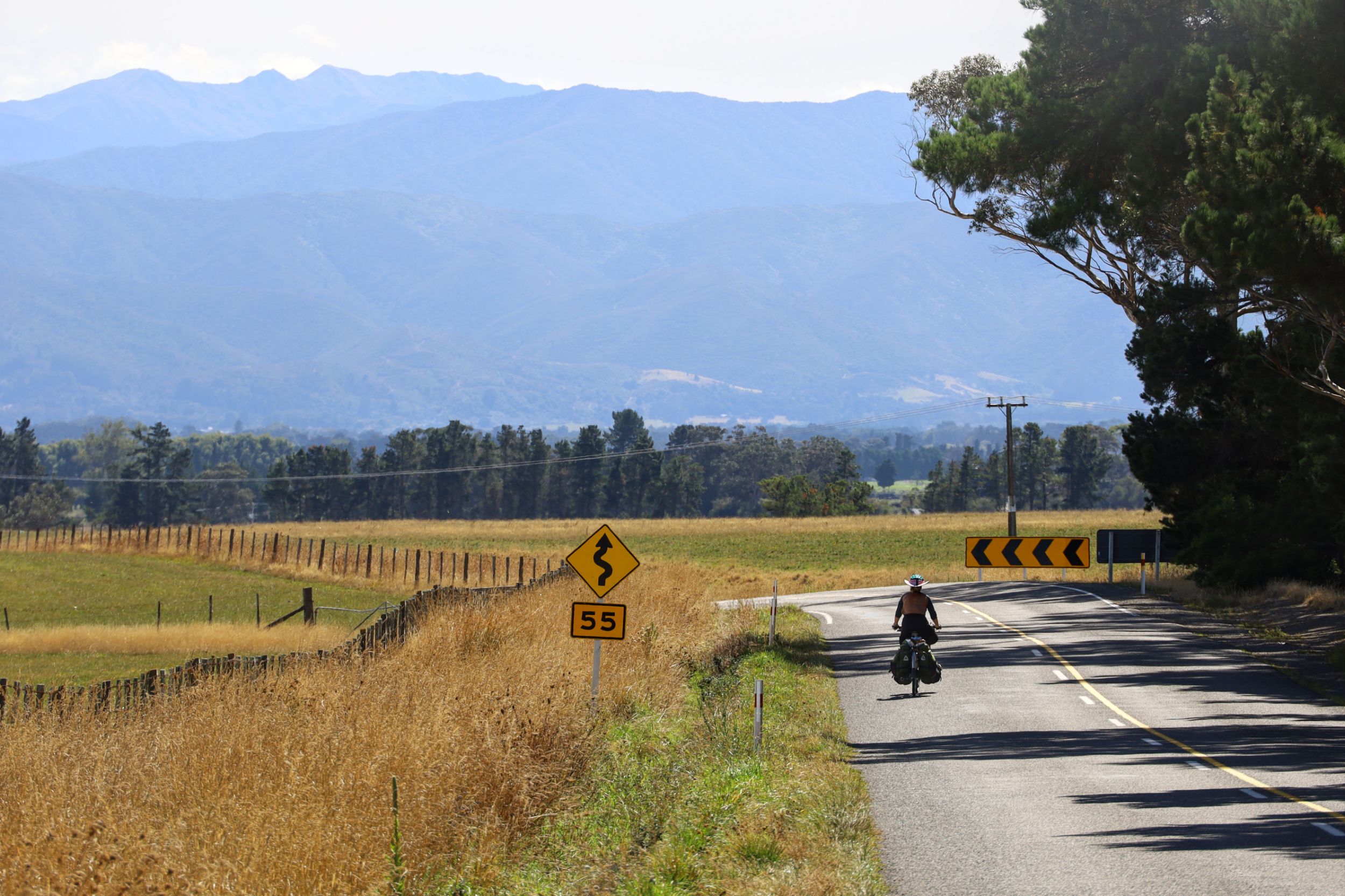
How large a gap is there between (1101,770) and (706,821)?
534cm

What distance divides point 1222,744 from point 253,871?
11.5 m

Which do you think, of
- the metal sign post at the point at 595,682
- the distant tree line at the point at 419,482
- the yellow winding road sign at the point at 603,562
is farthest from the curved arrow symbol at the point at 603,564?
the distant tree line at the point at 419,482

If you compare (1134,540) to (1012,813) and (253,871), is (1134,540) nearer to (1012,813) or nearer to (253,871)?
(1012,813)

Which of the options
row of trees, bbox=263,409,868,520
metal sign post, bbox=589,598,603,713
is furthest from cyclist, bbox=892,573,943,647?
row of trees, bbox=263,409,868,520

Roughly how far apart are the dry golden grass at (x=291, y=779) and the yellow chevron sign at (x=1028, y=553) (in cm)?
2946

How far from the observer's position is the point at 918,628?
71.5ft

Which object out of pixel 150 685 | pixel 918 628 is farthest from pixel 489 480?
pixel 150 685

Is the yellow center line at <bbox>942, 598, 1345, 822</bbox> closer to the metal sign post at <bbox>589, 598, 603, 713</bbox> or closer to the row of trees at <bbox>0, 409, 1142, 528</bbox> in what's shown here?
the metal sign post at <bbox>589, 598, 603, 713</bbox>

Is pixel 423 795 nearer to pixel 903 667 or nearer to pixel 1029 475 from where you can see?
pixel 903 667

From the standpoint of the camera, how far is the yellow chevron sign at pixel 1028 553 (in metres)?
44.7

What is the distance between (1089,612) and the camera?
36844 mm

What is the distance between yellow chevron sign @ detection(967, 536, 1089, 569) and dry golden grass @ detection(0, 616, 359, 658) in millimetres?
20448

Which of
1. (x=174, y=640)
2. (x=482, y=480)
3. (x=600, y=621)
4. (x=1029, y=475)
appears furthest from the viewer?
(x=482, y=480)

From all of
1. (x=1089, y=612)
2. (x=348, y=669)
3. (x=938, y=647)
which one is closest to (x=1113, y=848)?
(x=348, y=669)
